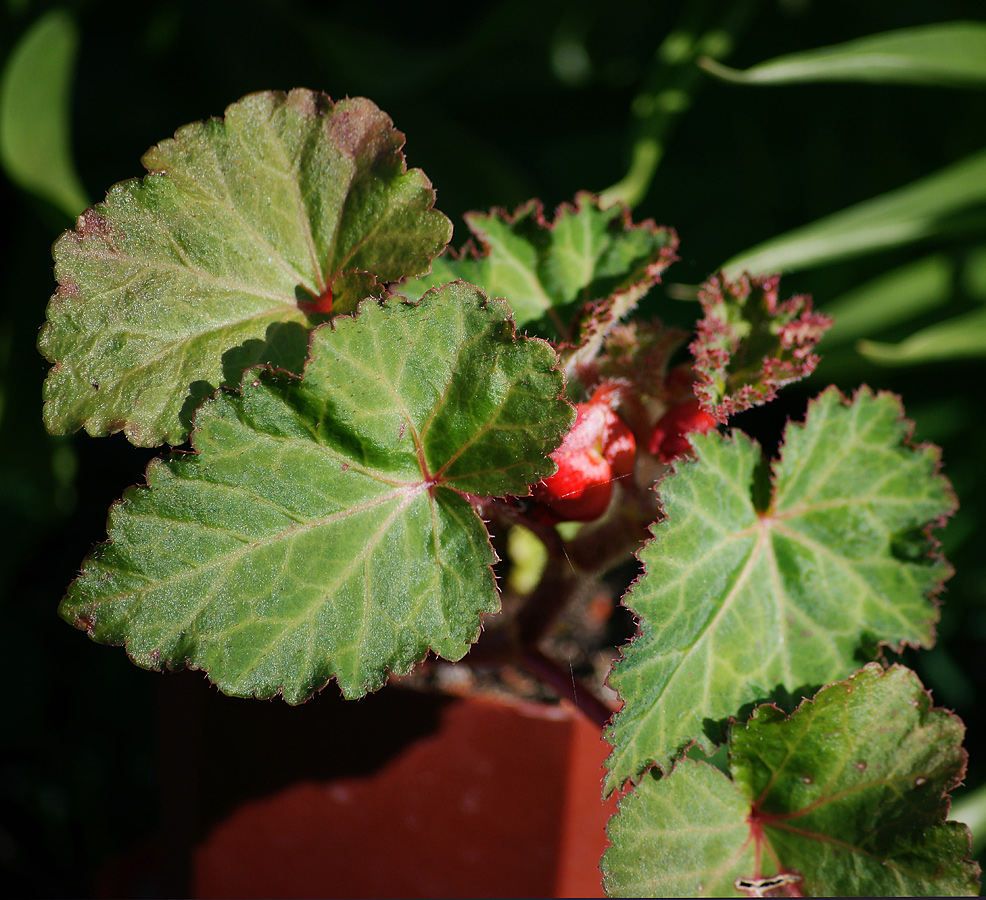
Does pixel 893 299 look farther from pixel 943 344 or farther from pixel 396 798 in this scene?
pixel 396 798

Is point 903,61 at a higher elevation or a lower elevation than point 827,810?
higher

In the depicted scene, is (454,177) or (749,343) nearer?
(749,343)

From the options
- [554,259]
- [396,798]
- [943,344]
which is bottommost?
[396,798]

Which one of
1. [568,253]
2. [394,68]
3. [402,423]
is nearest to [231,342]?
[402,423]

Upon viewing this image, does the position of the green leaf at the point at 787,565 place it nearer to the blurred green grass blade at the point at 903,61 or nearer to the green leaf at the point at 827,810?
the green leaf at the point at 827,810

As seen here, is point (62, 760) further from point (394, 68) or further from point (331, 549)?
point (394, 68)

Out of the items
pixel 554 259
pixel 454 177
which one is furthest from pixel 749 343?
pixel 454 177

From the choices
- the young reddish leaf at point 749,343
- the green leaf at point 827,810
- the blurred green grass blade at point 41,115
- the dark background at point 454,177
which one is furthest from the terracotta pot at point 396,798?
the blurred green grass blade at point 41,115

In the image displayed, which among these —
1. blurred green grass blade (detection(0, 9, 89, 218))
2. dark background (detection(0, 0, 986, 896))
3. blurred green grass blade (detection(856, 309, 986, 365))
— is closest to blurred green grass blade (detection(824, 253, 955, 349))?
dark background (detection(0, 0, 986, 896))
